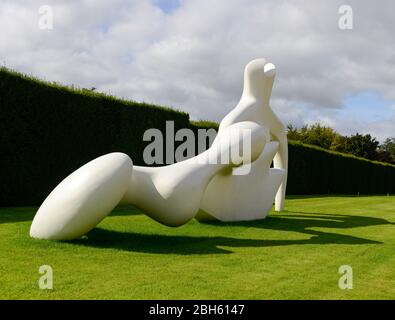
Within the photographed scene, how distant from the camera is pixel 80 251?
6699 millimetres

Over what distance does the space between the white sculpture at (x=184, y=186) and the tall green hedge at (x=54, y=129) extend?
6.21 metres

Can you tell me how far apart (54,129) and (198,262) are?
32.3ft

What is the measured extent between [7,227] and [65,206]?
6.79 ft

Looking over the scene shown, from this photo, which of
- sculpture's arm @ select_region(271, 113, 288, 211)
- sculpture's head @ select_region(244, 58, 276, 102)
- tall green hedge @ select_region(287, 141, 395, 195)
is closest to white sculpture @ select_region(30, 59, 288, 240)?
sculpture's head @ select_region(244, 58, 276, 102)

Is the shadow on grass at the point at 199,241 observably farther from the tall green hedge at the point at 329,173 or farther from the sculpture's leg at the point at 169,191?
the tall green hedge at the point at 329,173

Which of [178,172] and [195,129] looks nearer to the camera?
[178,172]

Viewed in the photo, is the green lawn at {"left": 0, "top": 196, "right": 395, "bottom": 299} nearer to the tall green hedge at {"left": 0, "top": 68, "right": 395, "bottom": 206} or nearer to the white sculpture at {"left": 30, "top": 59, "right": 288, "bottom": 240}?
the white sculpture at {"left": 30, "top": 59, "right": 288, "bottom": 240}

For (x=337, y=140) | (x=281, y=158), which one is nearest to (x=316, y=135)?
(x=337, y=140)

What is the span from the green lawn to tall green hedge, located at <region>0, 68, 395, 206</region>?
4.27m

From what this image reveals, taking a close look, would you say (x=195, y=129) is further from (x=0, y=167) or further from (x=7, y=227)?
(x=7, y=227)

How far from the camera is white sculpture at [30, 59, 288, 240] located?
711 centimetres

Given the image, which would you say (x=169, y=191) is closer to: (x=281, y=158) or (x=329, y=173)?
(x=281, y=158)
